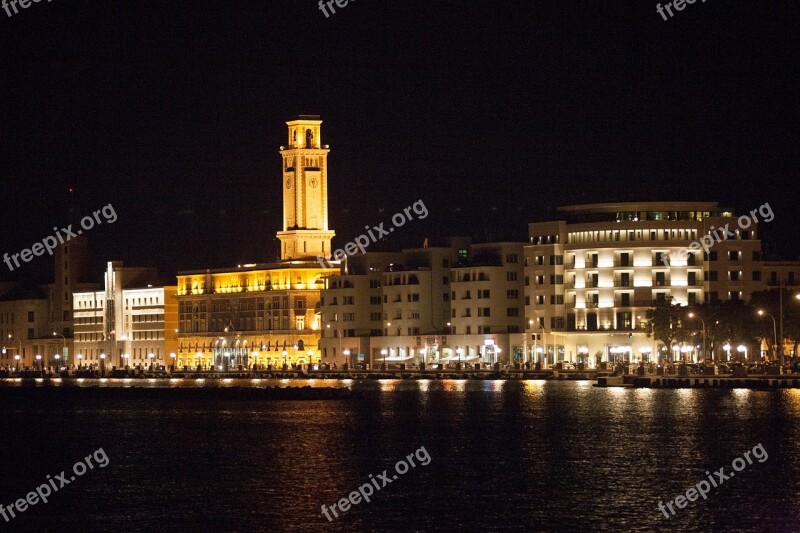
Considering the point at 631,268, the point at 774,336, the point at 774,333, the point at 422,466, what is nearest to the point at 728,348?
the point at 631,268

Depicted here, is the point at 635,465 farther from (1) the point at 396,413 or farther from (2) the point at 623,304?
(2) the point at 623,304

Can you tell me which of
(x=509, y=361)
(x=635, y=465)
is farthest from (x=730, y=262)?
(x=635, y=465)

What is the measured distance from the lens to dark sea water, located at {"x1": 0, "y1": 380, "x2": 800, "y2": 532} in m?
62.8

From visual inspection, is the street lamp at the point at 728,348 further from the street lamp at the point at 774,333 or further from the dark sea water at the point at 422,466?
the dark sea water at the point at 422,466

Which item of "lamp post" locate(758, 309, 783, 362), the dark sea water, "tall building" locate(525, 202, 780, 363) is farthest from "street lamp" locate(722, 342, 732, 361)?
the dark sea water

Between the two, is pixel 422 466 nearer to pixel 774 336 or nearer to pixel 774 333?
pixel 774 333

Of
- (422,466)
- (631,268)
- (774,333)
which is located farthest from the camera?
(631,268)

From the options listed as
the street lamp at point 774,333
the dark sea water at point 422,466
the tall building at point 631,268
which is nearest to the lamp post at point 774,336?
the street lamp at point 774,333

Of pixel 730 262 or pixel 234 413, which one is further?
pixel 730 262

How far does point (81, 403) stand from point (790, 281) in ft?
266

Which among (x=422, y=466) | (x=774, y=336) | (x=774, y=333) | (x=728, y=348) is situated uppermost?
(x=774, y=333)

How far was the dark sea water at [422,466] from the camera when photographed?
6275 centimetres

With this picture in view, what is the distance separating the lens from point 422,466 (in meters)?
79.4

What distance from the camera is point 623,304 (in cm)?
18662
